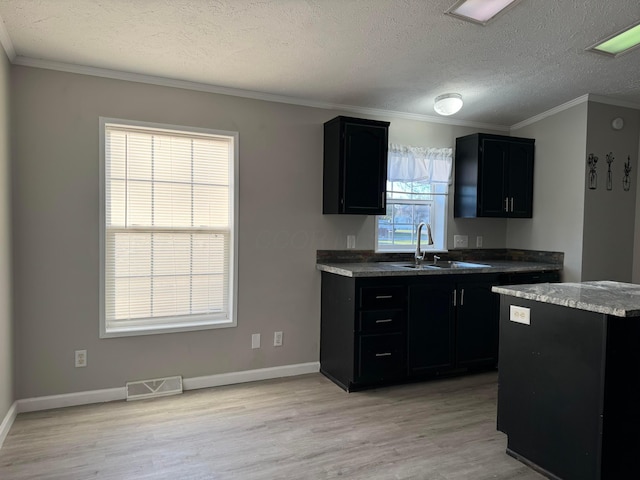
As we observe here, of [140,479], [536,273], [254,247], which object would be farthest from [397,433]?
[536,273]

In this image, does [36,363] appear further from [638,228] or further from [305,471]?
[638,228]

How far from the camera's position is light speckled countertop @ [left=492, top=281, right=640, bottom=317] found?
1910mm

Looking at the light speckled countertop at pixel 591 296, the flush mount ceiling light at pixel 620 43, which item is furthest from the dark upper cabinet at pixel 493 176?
the light speckled countertop at pixel 591 296

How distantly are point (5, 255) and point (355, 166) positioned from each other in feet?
8.36

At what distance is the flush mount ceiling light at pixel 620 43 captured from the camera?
2.70 m

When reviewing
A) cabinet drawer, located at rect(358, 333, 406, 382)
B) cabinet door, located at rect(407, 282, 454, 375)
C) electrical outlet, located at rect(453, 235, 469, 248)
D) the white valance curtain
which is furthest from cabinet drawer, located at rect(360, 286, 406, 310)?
electrical outlet, located at rect(453, 235, 469, 248)

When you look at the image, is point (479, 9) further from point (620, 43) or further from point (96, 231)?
point (96, 231)

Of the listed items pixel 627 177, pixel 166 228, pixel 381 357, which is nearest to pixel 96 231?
pixel 166 228

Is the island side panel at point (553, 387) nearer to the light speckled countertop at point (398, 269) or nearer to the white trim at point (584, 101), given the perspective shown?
the light speckled countertop at point (398, 269)

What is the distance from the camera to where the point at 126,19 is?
245 cm

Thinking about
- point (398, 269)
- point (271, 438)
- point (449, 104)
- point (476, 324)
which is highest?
point (449, 104)

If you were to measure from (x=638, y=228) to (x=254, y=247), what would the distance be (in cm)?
371

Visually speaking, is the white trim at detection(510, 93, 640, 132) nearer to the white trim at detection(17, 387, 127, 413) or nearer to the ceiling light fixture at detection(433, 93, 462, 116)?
the ceiling light fixture at detection(433, 93, 462, 116)

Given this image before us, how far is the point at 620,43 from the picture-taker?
2879mm
